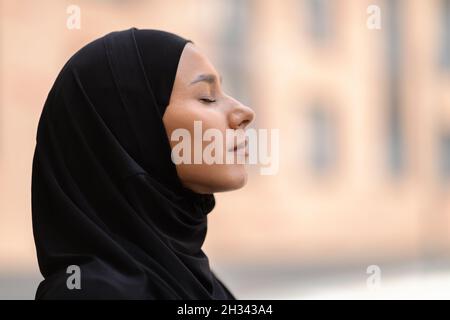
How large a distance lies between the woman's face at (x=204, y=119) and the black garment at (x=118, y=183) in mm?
26

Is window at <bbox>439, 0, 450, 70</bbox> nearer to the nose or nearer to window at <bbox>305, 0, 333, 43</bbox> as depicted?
window at <bbox>305, 0, 333, 43</bbox>

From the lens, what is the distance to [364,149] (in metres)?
16.6

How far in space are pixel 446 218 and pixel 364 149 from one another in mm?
4483

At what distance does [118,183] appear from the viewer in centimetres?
181

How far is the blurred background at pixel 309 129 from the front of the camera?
31.9 ft

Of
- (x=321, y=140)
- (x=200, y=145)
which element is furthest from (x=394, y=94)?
(x=200, y=145)

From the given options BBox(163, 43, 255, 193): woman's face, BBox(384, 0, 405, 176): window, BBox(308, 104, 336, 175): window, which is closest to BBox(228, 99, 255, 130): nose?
BBox(163, 43, 255, 193): woman's face

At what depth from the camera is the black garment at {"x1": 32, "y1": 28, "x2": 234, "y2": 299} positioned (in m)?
1.77

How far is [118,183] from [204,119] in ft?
0.88

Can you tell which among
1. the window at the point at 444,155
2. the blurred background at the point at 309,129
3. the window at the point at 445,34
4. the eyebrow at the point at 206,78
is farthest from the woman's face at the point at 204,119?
the window at the point at 445,34

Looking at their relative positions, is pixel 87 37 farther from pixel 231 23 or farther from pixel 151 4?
pixel 231 23

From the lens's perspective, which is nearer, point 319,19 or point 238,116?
point 238,116

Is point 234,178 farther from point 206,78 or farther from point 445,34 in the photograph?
point 445,34
